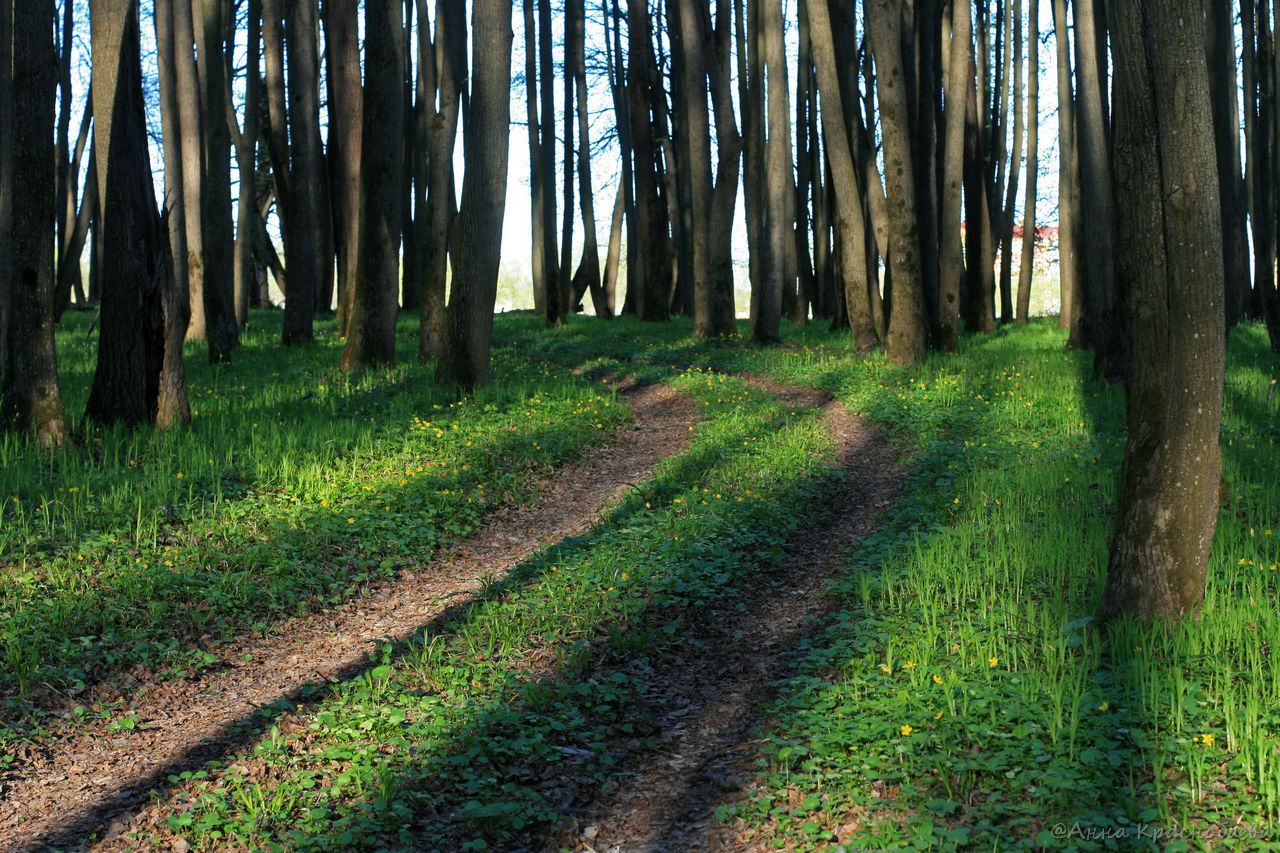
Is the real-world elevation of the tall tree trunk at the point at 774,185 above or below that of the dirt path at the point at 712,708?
above

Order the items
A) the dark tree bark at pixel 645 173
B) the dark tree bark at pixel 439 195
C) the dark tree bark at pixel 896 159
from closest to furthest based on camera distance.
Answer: the dark tree bark at pixel 439 195 < the dark tree bark at pixel 896 159 < the dark tree bark at pixel 645 173

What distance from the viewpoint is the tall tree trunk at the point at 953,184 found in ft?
51.3

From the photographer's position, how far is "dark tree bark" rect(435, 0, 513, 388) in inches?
443

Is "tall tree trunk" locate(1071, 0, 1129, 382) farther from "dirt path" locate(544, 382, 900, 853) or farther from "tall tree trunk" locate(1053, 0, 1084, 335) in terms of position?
"dirt path" locate(544, 382, 900, 853)

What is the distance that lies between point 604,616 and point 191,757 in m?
2.36

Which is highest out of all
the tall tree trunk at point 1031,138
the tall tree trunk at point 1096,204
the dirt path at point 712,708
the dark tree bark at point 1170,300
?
the tall tree trunk at point 1031,138

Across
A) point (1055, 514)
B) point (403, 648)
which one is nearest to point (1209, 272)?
point (1055, 514)

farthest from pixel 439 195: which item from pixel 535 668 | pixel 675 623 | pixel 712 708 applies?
pixel 712 708

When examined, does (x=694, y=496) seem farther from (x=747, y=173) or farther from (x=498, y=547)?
(x=747, y=173)

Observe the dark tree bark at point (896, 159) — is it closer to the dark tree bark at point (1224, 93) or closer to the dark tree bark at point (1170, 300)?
the dark tree bark at point (1224, 93)

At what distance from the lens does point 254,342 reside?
17.3 metres

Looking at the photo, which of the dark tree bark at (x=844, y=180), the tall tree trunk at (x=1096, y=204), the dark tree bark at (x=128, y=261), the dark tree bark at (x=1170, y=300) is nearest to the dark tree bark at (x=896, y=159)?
the dark tree bark at (x=844, y=180)

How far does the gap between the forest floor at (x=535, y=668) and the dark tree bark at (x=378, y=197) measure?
6270 mm

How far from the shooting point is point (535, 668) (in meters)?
5.14
